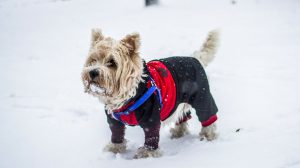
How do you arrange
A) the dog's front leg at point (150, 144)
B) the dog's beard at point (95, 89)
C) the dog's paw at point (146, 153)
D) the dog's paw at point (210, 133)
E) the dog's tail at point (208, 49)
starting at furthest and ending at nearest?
the dog's tail at point (208, 49) → the dog's paw at point (210, 133) → the dog's paw at point (146, 153) → the dog's front leg at point (150, 144) → the dog's beard at point (95, 89)

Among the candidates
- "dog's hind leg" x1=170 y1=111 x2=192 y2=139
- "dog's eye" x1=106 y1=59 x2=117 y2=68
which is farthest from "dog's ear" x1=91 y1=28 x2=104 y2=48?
"dog's hind leg" x1=170 y1=111 x2=192 y2=139

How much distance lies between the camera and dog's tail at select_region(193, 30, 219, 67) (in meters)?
4.77

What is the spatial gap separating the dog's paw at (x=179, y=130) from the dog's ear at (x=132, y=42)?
1.66m

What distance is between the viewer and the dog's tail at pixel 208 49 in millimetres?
4770

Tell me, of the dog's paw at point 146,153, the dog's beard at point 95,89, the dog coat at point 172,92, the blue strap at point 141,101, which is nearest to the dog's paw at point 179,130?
the dog coat at point 172,92

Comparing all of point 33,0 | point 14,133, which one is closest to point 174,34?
point 14,133

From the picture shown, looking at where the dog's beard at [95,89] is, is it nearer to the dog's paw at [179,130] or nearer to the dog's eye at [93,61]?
the dog's eye at [93,61]

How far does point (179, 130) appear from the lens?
481cm

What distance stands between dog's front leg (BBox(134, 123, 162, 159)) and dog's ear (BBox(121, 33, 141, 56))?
0.87 metres

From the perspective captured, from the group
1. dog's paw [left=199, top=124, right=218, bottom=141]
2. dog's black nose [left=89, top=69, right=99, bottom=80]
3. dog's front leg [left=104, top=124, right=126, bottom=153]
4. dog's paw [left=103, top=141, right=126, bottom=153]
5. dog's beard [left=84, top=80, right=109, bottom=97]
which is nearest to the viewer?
dog's black nose [left=89, top=69, right=99, bottom=80]

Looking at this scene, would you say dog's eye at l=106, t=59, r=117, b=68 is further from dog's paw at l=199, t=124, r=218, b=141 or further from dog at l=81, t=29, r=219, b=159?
dog's paw at l=199, t=124, r=218, b=141

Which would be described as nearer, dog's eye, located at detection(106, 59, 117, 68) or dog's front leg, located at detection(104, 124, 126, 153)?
dog's eye, located at detection(106, 59, 117, 68)

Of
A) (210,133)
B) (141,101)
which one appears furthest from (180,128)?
Result: (141,101)

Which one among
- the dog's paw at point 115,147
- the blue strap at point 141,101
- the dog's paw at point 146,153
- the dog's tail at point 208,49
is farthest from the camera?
the dog's tail at point 208,49
